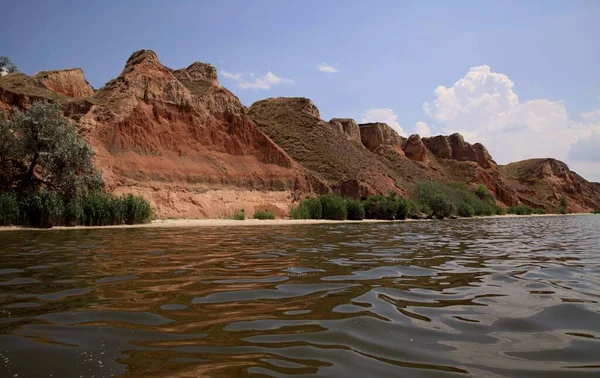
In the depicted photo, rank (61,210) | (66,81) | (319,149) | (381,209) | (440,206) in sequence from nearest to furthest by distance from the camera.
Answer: (61,210) < (381,209) < (440,206) < (66,81) < (319,149)

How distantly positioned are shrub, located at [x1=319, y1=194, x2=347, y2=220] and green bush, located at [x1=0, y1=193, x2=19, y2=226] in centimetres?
2473

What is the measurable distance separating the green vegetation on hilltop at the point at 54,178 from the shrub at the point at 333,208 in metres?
17.1

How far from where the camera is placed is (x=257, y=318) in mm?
4441

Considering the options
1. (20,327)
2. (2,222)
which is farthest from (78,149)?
(20,327)

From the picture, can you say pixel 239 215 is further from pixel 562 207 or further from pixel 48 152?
pixel 562 207

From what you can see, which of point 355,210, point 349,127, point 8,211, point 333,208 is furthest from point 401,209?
point 349,127

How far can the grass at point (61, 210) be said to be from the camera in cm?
2197

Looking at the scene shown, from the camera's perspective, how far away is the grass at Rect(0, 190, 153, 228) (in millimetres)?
21969

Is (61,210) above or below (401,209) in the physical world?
below

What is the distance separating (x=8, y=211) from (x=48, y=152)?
497 cm

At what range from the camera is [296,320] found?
14.4ft

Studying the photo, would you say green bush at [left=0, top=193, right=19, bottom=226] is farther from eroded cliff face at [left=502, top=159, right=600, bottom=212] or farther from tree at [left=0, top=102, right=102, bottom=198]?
eroded cliff face at [left=502, top=159, right=600, bottom=212]

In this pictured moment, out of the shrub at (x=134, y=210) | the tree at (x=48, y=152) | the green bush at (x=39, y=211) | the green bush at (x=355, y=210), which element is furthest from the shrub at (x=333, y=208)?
the green bush at (x=39, y=211)

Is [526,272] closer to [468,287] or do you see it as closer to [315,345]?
[468,287]
